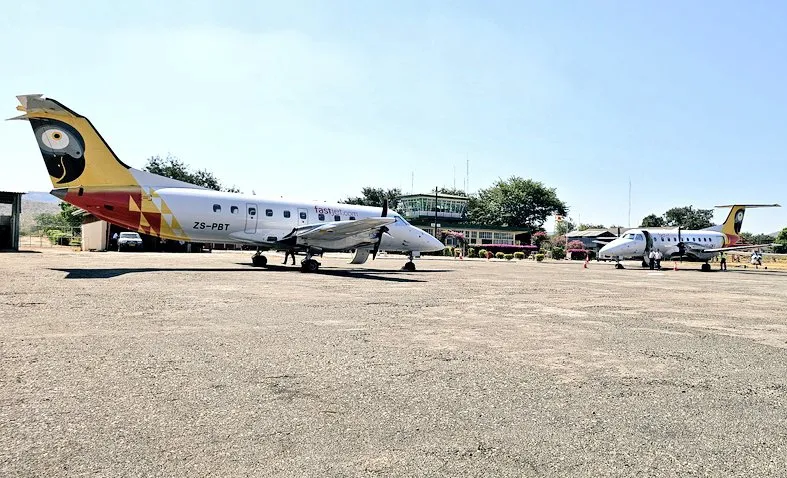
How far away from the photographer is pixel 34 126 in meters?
19.7

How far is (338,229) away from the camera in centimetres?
2447

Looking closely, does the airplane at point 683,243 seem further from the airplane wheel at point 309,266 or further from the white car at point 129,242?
the white car at point 129,242

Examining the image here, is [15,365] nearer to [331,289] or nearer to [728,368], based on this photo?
[728,368]

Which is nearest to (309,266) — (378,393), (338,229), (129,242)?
(338,229)

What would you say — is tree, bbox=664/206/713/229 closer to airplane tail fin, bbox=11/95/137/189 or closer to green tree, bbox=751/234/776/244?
green tree, bbox=751/234/776/244

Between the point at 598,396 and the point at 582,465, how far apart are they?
1842 millimetres

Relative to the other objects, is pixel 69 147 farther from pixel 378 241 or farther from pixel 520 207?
pixel 520 207

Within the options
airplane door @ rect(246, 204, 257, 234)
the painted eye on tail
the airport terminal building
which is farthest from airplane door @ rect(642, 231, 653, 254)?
the airport terminal building

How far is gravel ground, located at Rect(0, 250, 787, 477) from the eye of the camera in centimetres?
376

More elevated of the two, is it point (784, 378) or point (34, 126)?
point (34, 126)

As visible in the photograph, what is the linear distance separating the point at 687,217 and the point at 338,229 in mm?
136042

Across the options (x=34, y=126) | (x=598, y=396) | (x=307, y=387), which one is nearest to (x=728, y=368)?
(x=598, y=396)

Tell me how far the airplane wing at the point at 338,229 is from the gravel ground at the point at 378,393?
43.0ft

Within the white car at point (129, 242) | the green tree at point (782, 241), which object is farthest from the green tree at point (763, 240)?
the white car at point (129, 242)
